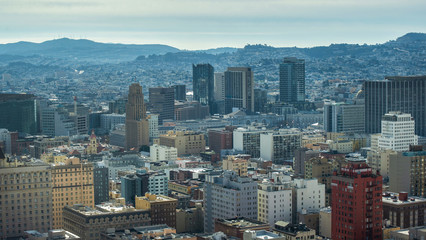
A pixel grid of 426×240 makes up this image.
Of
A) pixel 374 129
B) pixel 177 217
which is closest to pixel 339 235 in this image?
pixel 177 217

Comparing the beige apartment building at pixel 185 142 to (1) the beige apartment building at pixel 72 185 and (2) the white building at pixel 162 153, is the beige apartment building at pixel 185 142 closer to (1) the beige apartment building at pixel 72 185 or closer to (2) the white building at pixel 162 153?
A: (2) the white building at pixel 162 153

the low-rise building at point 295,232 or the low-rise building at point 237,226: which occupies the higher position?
the low-rise building at point 237,226

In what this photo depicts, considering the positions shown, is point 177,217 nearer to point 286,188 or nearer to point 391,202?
point 286,188

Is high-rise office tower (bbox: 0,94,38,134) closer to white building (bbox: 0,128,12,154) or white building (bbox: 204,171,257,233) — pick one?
white building (bbox: 0,128,12,154)

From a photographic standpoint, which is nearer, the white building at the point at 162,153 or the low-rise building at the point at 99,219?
the low-rise building at the point at 99,219

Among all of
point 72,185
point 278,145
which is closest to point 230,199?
point 72,185

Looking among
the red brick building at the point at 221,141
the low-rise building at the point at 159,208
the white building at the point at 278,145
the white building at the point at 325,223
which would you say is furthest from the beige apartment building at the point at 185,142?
the white building at the point at 325,223

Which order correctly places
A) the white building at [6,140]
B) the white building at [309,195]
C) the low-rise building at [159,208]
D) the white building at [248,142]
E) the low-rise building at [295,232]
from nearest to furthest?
1. the low-rise building at [295,232]
2. the low-rise building at [159,208]
3. the white building at [309,195]
4. the white building at [248,142]
5. the white building at [6,140]
